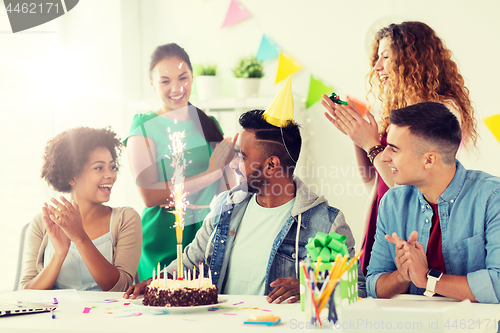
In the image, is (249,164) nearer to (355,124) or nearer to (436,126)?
(355,124)

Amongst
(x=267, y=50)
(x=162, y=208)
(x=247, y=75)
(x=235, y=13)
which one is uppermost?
(x=235, y=13)

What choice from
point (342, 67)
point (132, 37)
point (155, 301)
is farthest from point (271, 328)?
point (132, 37)

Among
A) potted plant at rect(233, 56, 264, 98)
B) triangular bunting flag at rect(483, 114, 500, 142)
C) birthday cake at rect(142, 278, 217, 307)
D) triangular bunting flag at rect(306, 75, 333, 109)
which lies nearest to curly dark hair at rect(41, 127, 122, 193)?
potted plant at rect(233, 56, 264, 98)

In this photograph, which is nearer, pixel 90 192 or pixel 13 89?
pixel 90 192

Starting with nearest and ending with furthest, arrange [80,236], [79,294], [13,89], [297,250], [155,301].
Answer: [155,301] < [79,294] < [297,250] < [80,236] < [13,89]

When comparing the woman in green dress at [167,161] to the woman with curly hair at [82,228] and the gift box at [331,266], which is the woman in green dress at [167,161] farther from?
the gift box at [331,266]

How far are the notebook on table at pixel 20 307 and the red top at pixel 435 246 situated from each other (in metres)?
0.88

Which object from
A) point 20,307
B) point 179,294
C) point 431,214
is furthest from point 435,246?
point 20,307

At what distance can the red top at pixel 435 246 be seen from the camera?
118 cm

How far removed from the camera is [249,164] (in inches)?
55.7

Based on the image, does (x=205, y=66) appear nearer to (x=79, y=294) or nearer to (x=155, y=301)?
(x=79, y=294)

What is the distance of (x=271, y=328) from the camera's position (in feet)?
2.59

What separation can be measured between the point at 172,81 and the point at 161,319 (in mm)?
1112

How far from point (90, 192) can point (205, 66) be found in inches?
34.0
